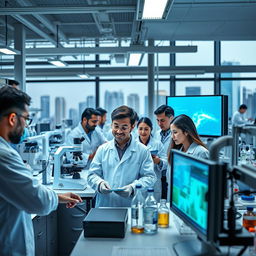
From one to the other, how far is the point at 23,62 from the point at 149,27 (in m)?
2.24

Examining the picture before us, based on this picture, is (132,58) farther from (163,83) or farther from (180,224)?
(180,224)

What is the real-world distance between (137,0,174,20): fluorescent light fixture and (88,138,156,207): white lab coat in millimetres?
1021

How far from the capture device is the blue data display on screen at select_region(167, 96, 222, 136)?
3.52 m

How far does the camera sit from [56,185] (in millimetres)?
2779

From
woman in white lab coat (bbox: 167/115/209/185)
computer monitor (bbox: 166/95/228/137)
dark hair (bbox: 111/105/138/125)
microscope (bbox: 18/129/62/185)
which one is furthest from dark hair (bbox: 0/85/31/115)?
computer monitor (bbox: 166/95/228/137)

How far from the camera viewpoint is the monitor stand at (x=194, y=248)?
1.22 m

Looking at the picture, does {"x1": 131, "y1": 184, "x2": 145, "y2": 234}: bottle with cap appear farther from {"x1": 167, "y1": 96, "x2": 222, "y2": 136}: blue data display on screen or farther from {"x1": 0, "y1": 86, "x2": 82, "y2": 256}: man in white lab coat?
{"x1": 167, "y1": 96, "x2": 222, "y2": 136}: blue data display on screen

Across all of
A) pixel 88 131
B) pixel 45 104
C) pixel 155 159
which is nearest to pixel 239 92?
pixel 45 104

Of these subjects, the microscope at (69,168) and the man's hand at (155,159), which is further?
the man's hand at (155,159)

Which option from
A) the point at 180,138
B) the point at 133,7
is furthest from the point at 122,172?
the point at 133,7

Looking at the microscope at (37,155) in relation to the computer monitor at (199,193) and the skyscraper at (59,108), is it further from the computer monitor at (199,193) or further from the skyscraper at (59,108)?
the skyscraper at (59,108)

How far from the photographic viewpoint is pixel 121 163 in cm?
225

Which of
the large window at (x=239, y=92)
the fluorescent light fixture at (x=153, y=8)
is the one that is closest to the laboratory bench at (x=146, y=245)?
the fluorescent light fixture at (x=153, y=8)

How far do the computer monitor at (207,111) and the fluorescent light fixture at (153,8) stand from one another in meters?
1.30
